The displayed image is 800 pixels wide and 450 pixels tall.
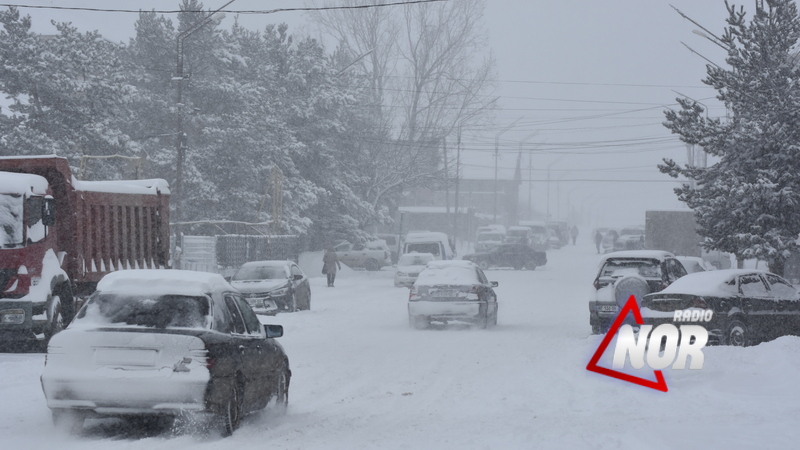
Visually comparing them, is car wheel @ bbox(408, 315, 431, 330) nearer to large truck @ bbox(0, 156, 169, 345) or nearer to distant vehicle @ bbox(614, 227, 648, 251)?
large truck @ bbox(0, 156, 169, 345)

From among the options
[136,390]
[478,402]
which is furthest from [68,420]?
[478,402]

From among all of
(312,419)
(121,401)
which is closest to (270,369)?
(312,419)

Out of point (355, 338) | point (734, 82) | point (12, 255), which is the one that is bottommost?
point (355, 338)

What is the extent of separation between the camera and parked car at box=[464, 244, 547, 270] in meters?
56.4

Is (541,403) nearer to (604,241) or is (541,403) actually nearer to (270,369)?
(270,369)

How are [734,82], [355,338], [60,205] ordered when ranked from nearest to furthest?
[60,205] → [355,338] → [734,82]

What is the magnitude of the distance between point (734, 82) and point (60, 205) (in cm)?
1589

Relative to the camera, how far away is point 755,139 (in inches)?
976

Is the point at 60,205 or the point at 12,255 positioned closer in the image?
the point at 12,255

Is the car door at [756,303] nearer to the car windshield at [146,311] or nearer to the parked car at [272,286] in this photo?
the car windshield at [146,311]

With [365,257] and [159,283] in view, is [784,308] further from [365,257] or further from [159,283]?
[365,257]

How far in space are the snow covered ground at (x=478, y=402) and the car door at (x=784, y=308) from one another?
10.2 feet

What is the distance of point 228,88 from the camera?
46344mm

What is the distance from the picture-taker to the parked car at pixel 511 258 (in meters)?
56.4
